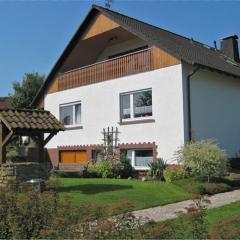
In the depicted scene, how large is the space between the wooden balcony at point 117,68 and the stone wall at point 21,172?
29.1 ft

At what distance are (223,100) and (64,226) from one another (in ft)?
56.8

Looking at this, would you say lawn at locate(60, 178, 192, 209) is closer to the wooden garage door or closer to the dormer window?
the wooden garage door

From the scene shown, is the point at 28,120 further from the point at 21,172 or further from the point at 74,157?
the point at 74,157

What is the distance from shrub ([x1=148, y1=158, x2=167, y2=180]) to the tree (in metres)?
25.2

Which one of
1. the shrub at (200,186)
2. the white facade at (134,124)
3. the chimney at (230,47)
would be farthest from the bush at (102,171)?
the chimney at (230,47)

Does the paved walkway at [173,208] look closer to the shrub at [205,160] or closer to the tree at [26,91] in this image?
the shrub at [205,160]

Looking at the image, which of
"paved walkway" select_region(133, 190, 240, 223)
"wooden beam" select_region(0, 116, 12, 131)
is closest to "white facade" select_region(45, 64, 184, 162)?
"paved walkway" select_region(133, 190, 240, 223)

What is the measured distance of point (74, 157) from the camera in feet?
83.4

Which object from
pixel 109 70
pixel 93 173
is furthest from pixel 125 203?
pixel 109 70

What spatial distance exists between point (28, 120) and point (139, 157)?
8.44 meters

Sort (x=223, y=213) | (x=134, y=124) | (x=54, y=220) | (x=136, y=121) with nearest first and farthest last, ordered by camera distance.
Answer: (x=54, y=220)
(x=223, y=213)
(x=136, y=121)
(x=134, y=124)

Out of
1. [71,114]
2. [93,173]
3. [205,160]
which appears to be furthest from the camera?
[71,114]

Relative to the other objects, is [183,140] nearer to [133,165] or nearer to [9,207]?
[133,165]

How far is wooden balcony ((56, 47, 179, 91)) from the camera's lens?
2064 centimetres
